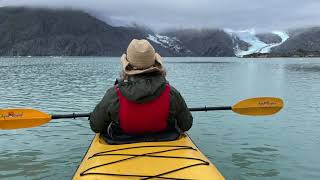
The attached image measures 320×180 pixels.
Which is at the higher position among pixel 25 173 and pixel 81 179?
pixel 81 179

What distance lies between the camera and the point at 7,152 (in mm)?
11977

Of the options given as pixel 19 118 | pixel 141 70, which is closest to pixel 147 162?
pixel 141 70

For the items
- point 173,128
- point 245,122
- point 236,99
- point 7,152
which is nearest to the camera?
point 173,128

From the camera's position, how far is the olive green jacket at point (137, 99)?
22.5 ft

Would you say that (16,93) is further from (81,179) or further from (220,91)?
(81,179)

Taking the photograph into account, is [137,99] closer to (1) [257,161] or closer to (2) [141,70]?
(2) [141,70]

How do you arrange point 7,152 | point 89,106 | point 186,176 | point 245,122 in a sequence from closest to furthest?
point 186,176, point 7,152, point 245,122, point 89,106

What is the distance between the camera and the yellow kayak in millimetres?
6027

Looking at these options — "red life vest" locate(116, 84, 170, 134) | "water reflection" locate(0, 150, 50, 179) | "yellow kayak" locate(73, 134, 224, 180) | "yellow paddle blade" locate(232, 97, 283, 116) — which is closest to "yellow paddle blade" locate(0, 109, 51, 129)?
"water reflection" locate(0, 150, 50, 179)

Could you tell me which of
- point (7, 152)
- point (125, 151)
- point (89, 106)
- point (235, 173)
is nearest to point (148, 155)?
point (125, 151)

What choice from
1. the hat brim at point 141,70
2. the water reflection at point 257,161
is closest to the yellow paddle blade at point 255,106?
the water reflection at point 257,161

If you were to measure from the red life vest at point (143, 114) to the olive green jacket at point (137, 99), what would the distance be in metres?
0.09

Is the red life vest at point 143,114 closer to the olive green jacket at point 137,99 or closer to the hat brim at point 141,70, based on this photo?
the olive green jacket at point 137,99

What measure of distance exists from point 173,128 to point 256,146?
5.59 metres
